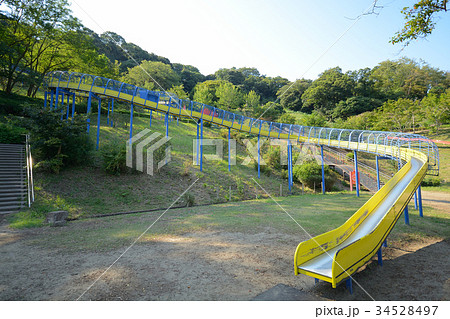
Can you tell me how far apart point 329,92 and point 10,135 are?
63362mm

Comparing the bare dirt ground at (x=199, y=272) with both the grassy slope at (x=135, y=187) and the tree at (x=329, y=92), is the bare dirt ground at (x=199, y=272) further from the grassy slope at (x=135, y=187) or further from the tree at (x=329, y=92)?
the tree at (x=329, y=92)

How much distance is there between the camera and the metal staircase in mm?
10883

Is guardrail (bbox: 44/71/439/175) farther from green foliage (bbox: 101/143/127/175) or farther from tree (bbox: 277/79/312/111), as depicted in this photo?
tree (bbox: 277/79/312/111)

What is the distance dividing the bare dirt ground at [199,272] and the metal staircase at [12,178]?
449 cm

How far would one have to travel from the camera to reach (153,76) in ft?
169

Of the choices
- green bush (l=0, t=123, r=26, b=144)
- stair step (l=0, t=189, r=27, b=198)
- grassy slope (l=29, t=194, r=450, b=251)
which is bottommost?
grassy slope (l=29, t=194, r=450, b=251)

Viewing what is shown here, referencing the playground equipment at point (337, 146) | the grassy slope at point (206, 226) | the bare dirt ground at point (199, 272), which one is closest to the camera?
the bare dirt ground at point (199, 272)

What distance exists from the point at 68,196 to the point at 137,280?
10329 mm

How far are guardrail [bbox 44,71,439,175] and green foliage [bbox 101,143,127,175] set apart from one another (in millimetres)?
5430

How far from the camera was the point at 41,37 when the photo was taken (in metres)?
22.8

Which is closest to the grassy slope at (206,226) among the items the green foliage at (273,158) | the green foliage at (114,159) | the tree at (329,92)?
the green foliage at (114,159)

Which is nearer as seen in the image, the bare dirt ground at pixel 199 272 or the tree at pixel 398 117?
the bare dirt ground at pixel 199 272

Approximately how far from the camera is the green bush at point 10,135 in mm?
17002

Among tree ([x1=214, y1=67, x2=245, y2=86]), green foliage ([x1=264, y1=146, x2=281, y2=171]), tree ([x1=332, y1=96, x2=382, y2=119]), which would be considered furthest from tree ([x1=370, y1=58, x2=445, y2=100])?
green foliage ([x1=264, y1=146, x2=281, y2=171])
